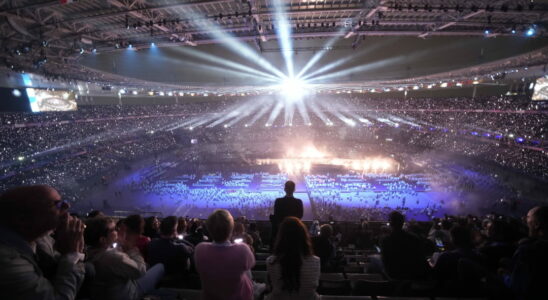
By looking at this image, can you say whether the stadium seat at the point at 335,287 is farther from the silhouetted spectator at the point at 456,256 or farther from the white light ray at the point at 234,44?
the white light ray at the point at 234,44

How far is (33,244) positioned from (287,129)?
42.7 meters

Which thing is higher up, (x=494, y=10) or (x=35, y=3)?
(x=494, y=10)

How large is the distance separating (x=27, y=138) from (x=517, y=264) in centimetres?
3503

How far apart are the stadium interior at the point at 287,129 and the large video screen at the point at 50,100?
4.1 inches

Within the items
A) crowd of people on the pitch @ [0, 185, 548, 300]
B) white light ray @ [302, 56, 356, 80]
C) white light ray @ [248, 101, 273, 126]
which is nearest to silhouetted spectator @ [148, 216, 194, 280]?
crowd of people on the pitch @ [0, 185, 548, 300]

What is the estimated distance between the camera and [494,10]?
29.0 ft

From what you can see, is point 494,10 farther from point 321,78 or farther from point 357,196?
point 321,78

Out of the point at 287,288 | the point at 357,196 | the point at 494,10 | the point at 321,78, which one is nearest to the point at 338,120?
the point at 321,78

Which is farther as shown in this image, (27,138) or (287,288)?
(27,138)

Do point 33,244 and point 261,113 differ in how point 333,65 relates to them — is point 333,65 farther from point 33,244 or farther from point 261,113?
point 33,244

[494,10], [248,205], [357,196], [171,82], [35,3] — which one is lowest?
[248,205]

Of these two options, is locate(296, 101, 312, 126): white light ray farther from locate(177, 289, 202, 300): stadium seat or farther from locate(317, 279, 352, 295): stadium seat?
locate(177, 289, 202, 300): stadium seat

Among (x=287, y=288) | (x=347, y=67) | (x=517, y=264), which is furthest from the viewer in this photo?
(x=347, y=67)

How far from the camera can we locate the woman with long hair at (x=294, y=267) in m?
2.25
